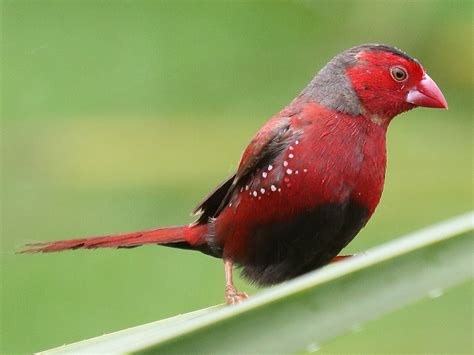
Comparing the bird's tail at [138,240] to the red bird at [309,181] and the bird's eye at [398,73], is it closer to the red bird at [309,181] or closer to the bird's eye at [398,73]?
the red bird at [309,181]

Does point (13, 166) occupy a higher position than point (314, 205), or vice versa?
point (314, 205)

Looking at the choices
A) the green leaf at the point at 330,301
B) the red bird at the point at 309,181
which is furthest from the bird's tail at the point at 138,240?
the green leaf at the point at 330,301

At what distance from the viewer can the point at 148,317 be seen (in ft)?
14.0

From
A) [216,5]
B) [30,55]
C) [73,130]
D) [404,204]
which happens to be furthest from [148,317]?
[216,5]

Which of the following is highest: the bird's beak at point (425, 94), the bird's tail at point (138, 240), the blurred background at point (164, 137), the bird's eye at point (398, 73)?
the bird's eye at point (398, 73)

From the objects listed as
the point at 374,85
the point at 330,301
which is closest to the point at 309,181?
the point at 374,85

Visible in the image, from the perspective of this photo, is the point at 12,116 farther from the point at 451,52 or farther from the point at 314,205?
the point at 314,205

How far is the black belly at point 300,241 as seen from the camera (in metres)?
2.68

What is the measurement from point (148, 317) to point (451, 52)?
2.71 metres

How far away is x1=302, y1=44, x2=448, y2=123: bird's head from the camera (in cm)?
290

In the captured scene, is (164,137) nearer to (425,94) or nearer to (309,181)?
(425,94)

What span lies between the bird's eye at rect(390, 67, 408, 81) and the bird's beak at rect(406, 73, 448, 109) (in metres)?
0.04

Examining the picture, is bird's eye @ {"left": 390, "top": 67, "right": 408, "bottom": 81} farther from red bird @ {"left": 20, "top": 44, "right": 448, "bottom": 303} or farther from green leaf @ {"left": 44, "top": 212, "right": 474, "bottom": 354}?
green leaf @ {"left": 44, "top": 212, "right": 474, "bottom": 354}

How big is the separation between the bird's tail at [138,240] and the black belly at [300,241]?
0.16 metres
